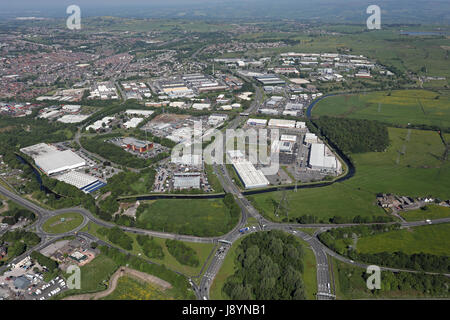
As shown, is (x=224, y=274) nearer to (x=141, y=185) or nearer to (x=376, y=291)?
(x=376, y=291)

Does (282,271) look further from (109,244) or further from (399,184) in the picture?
(399,184)

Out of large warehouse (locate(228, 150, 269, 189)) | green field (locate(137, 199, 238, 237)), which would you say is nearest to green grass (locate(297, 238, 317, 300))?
green field (locate(137, 199, 238, 237))

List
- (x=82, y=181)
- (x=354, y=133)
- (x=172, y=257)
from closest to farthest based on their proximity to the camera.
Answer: (x=172, y=257), (x=82, y=181), (x=354, y=133)

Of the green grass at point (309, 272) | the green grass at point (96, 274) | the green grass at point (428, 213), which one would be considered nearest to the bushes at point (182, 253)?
the green grass at point (96, 274)

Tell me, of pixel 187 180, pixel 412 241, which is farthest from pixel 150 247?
pixel 412 241

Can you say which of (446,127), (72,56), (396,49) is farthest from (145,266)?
(396,49)

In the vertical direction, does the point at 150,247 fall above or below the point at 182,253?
above

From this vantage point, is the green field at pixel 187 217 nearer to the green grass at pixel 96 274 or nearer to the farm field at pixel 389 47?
the green grass at pixel 96 274
